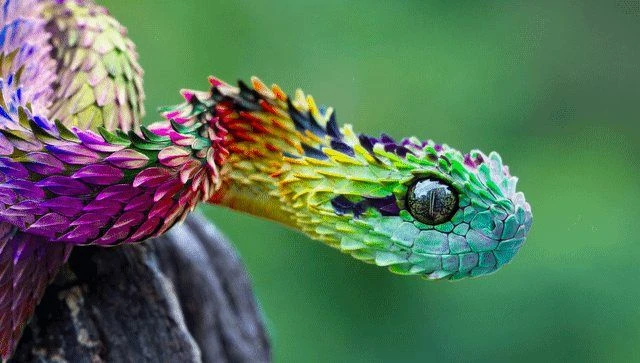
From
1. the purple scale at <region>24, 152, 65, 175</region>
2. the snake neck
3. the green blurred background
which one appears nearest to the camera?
the purple scale at <region>24, 152, 65, 175</region>

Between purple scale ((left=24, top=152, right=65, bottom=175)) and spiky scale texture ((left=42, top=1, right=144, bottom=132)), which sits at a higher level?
spiky scale texture ((left=42, top=1, right=144, bottom=132))

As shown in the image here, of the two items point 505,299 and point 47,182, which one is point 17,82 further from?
point 505,299

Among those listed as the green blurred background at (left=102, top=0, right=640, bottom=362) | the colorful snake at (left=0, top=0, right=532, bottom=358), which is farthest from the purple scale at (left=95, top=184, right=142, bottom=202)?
the green blurred background at (left=102, top=0, right=640, bottom=362)

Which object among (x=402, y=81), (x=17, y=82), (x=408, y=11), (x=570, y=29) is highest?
(x=570, y=29)

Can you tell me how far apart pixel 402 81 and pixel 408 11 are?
248mm

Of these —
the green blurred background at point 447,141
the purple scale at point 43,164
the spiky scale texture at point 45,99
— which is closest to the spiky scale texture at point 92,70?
the spiky scale texture at point 45,99

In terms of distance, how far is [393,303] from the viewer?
2131mm

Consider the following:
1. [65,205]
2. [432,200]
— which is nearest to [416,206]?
[432,200]

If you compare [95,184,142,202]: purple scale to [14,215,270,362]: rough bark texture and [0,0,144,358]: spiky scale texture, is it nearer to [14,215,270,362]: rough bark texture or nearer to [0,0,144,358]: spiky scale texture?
[0,0,144,358]: spiky scale texture

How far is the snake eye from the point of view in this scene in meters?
0.84

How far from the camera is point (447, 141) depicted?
2191 mm

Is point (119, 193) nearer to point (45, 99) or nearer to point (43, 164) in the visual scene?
point (43, 164)

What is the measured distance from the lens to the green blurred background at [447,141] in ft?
6.63

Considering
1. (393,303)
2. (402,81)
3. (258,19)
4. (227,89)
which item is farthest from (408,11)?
(227,89)
